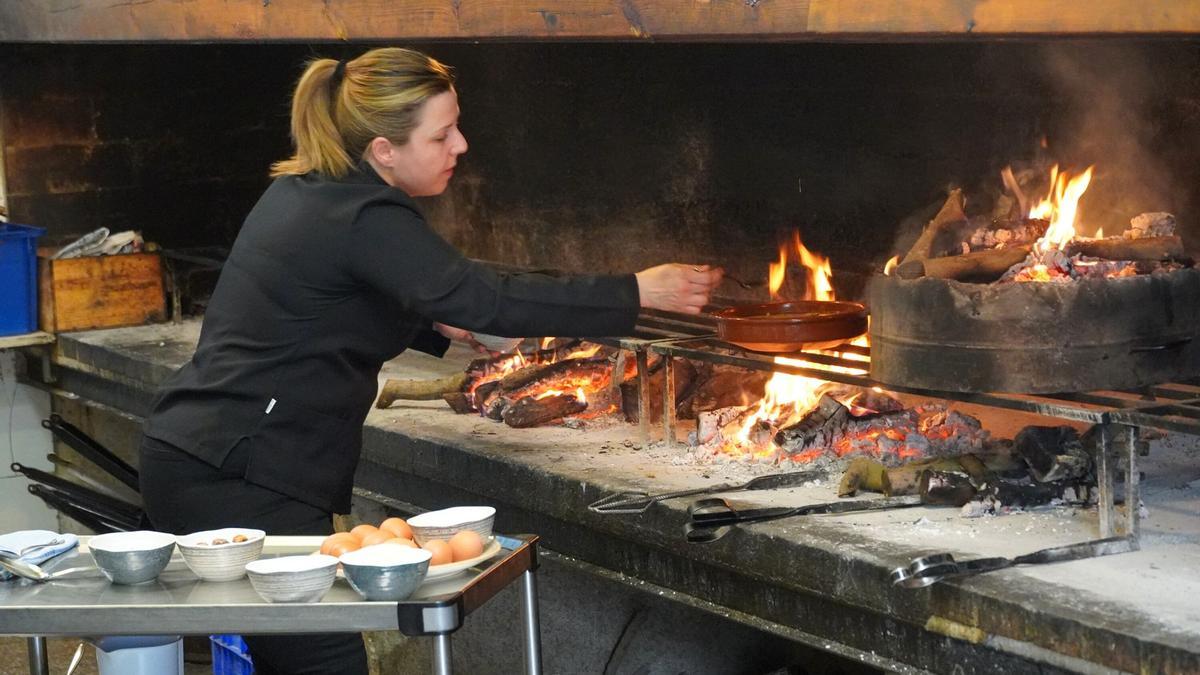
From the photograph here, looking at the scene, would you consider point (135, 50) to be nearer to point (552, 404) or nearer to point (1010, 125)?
point (552, 404)

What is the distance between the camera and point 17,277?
23.6ft

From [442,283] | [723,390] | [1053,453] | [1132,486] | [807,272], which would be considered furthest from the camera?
[807,272]

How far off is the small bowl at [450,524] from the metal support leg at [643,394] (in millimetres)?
1407

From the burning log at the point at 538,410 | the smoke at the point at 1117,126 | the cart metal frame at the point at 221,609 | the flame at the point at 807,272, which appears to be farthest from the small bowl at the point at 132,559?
the smoke at the point at 1117,126

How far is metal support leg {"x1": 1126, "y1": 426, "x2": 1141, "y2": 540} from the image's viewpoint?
134 inches

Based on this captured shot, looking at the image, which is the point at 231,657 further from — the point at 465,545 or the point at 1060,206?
the point at 1060,206

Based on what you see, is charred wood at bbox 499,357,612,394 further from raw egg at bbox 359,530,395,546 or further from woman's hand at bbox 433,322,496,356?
raw egg at bbox 359,530,395,546

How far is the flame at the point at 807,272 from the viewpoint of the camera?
18.1 ft

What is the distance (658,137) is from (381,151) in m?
2.64

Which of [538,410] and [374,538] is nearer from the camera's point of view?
[374,538]

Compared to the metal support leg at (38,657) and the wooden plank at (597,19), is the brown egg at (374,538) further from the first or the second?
the wooden plank at (597,19)

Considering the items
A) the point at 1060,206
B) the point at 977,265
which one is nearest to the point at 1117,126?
the point at 1060,206

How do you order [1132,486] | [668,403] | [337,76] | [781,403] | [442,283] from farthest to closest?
[781,403]
[668,403]
[337,76]
[442,283]
[1132,486]

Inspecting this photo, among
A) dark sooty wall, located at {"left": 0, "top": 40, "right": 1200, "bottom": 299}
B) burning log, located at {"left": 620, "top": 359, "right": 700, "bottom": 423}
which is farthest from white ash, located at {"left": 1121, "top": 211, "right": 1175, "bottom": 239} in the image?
burning log, located at {"left": 620, "top": 359, "right": 700, "bottom": 423}
